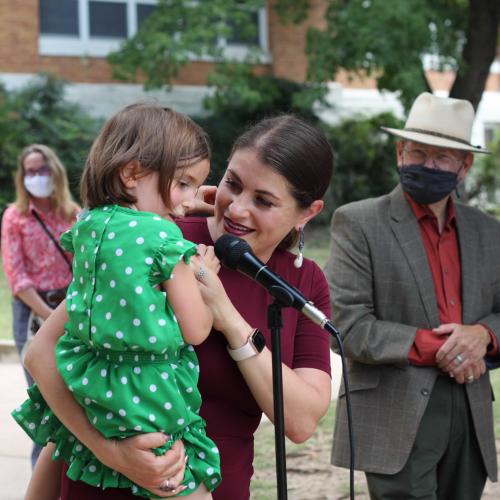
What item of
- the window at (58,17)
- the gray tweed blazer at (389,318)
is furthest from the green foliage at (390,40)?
the gray tweed blazer at (389,318)

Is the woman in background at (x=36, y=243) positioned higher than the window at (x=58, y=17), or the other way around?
the window at (x=58, y=17)

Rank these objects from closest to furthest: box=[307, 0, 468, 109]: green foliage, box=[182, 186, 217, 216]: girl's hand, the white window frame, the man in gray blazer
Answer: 1. box=[182, 186, 217, 216]: girl's hand
2. the man in gray blazer
3. box=[307, 0, 468, 109]: green foliage
4. the white window frame

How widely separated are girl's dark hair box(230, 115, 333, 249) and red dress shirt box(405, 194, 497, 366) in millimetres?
1241

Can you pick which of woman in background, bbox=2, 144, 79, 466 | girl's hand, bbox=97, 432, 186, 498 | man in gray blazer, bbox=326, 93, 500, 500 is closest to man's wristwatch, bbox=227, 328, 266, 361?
girl's hand, bbox=97, 432, 186, 498

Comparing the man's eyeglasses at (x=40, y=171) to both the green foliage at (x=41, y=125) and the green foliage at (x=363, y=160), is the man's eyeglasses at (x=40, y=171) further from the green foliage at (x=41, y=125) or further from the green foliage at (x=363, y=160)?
the green foliage at (x=363, y=160)

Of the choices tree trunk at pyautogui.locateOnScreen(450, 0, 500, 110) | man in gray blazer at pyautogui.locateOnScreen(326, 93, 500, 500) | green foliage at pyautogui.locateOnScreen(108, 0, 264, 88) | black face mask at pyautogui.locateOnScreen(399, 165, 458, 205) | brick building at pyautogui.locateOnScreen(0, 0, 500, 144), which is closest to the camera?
man in gray blazer at pyautogui.locateOnScreen(326, 93, 500, 500)

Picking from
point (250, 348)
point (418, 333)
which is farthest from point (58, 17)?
point (250, 348)

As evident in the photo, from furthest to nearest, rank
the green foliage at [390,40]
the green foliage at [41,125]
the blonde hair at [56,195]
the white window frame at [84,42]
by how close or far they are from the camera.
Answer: the white window frame at [84,42], the green foliage at [41,125], the green foliage at [390,40], the blonde hair at [56,195]

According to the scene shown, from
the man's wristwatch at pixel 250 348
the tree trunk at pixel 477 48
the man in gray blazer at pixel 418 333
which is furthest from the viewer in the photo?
the tree trunk at pixel 477 48

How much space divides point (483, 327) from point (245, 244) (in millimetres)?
1859

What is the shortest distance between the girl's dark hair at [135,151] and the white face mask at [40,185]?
4212 mm

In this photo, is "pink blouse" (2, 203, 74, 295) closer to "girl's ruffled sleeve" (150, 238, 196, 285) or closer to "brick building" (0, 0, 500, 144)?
"girl's ruffled sleeve" (150, 238, 196, 285)

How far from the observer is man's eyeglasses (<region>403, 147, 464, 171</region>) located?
14.1 feet

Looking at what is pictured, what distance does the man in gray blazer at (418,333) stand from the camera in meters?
3.98
